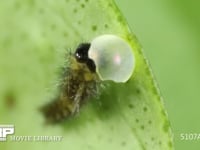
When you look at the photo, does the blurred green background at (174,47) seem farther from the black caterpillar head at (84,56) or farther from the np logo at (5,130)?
the np logo at (5,130)

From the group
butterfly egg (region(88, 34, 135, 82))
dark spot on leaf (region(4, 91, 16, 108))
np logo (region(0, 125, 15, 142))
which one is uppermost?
butterfly egg (region(88, 34, 135, 82))

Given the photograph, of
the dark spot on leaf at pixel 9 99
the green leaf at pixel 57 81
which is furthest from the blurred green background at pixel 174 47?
the dark spot on leaf at pixel 9 99

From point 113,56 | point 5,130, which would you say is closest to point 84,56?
point 113,56

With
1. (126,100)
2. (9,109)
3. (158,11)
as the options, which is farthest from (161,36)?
(9,109)

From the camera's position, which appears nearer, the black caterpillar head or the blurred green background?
the black caterpillar head

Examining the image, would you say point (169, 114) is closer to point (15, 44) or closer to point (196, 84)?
point (196, 84)

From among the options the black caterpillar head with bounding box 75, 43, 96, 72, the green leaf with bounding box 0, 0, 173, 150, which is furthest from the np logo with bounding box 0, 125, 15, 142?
the black caterpillar head with bounding box 75, 43, 96, 72

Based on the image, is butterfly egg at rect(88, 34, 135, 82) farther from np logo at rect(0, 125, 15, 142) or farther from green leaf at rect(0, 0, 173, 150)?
np logo at rect(0, 125, 15, 142)

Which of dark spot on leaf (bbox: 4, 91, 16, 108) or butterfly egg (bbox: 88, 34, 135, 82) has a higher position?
butterfly egg (bbox: 88, 34, 135, 82)
